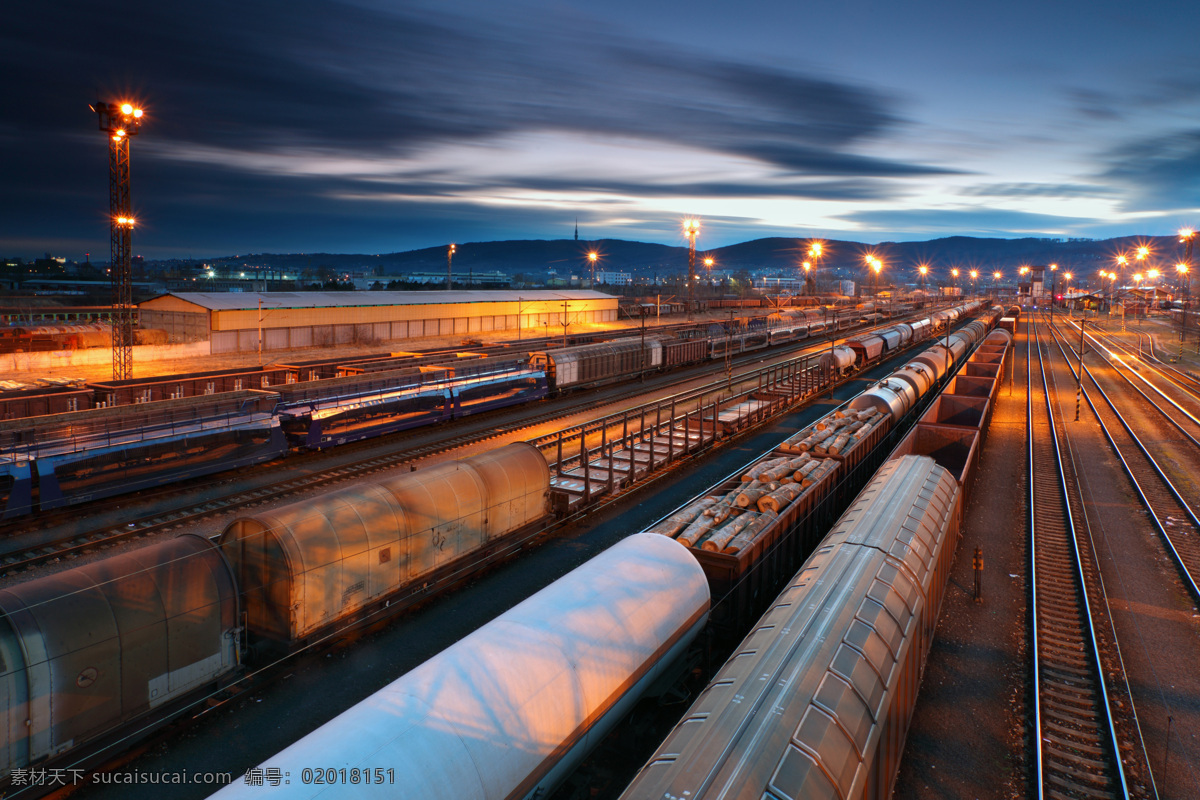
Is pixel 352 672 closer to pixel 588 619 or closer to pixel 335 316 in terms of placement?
pixel 588 619

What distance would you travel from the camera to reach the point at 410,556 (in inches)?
623

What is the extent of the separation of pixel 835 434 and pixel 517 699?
60.6 feet

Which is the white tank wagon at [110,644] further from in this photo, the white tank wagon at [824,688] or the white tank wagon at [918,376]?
the white tank wagon at [918,376]

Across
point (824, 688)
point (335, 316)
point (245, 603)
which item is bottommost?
point (245, 603)

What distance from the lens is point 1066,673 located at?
14359 mm

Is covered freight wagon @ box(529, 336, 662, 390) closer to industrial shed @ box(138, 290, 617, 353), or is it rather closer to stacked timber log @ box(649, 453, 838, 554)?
industrial shed @ box(138, 290, 617, 353)

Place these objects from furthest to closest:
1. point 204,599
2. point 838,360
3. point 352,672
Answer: point 838,360, point 352,672, point 204,599

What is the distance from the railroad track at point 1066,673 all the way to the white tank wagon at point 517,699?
693cm

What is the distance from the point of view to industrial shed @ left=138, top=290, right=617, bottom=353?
6344 centimetres

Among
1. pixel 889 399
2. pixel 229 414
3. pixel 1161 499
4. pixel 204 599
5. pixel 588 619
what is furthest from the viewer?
pixel 889 399

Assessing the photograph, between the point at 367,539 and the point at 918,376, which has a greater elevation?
the point at 918,376

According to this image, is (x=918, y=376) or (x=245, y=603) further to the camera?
(x=918, y=376)

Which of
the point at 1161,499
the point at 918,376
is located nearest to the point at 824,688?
the point at 1161,499

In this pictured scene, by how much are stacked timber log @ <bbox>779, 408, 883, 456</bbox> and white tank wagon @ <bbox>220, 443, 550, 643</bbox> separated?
30.0 ft
